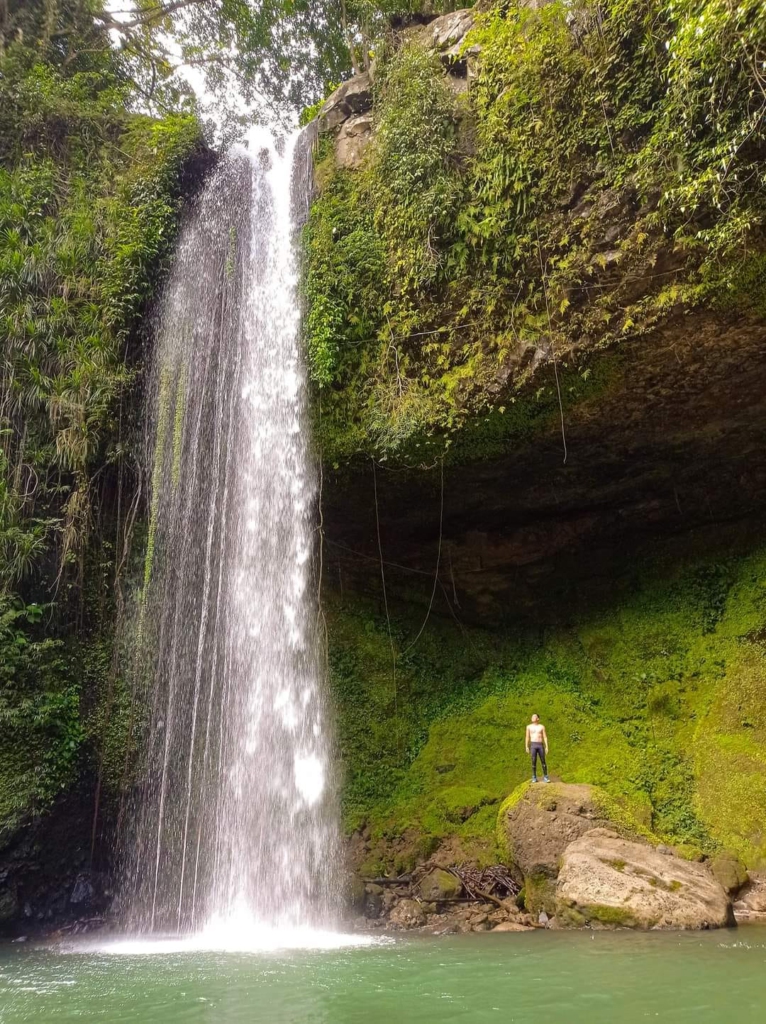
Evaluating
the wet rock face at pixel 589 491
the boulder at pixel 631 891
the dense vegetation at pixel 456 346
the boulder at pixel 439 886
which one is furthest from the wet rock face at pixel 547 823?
the wet rock face at pixel 589 491

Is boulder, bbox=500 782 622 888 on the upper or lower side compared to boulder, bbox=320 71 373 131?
lower

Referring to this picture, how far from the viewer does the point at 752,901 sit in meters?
6.55

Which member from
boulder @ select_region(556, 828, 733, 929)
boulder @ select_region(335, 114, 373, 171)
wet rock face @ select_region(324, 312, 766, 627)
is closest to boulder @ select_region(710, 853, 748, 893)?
boulder @ select_region(556, 828, 733, 929)

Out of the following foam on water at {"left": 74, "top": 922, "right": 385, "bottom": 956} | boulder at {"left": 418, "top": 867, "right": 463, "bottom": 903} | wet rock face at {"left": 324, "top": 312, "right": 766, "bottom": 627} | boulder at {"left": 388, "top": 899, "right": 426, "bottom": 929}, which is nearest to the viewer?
foam on water at {"left": 74, "top": 922, "right": 385, "bottom": 956}

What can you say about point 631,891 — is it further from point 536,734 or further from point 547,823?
point 536,734

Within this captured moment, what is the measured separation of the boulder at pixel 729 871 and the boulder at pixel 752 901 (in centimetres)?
7

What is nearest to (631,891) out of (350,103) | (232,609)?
(232,609)

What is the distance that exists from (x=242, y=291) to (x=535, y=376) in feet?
16.0

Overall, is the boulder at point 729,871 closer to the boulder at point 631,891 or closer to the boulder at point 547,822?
the boulder at point 631,891

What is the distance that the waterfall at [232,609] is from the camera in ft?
25.2

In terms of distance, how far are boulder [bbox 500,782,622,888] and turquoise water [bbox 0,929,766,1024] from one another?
42.4 inches

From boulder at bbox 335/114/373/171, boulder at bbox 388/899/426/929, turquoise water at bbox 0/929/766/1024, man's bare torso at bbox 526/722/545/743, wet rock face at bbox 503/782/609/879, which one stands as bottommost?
boulder at bbox 388/899/426/929

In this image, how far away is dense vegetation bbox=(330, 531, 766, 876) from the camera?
821 cm

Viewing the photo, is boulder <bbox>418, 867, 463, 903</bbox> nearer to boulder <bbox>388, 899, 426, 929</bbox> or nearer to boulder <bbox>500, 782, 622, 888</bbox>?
boulder <bbox>388, 899, 426, 929</bbox>
